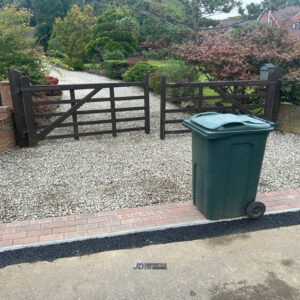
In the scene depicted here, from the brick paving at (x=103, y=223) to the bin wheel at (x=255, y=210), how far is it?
0.27 metres

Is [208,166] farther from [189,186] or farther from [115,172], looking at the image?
[115,172]

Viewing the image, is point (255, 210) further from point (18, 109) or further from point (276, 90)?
point (18, 109)

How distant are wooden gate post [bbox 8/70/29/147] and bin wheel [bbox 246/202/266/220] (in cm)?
488

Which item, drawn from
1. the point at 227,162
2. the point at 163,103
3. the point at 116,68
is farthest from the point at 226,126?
the point at 116,68

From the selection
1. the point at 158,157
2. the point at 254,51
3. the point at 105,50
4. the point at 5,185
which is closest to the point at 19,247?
the point at 5,185

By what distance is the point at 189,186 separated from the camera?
456 cm

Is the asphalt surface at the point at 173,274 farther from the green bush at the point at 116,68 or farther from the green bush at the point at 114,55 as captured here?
the green bush at the point at 114,55

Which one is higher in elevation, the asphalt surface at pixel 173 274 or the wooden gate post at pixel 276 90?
the wooden gate post at pixel 276 90

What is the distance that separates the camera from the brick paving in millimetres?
3305

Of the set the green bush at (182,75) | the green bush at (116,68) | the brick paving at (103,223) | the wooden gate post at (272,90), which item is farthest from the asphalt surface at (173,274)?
the green bush at (116,68)

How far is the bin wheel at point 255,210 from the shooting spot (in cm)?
355

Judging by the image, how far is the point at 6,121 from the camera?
240 inches

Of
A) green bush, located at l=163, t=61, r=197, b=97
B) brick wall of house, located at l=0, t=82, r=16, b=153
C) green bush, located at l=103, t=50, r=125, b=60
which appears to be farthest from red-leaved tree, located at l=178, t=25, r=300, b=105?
green bush, located at l=103, t=50, r=125, b=60

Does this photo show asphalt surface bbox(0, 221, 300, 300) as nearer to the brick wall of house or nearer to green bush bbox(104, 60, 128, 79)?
the brick wall of house
